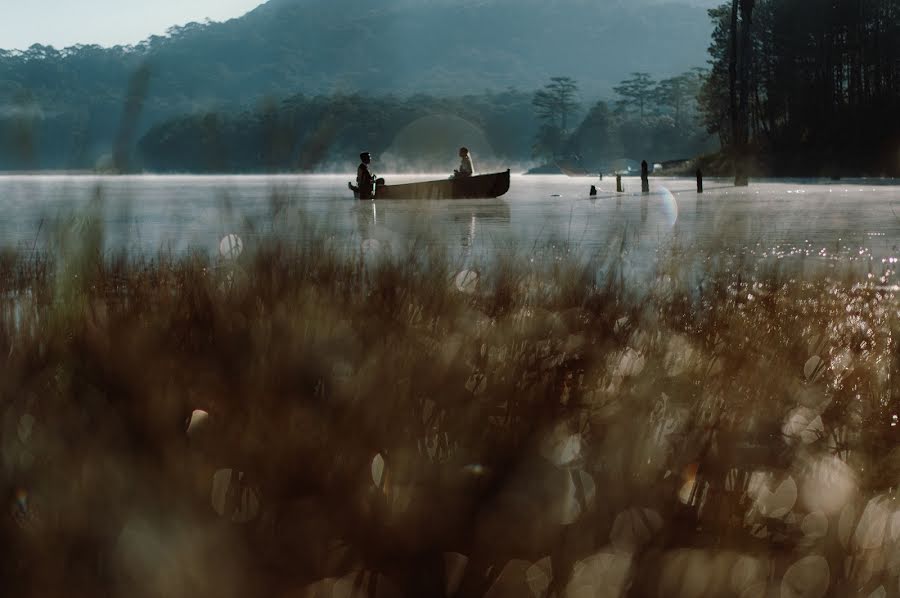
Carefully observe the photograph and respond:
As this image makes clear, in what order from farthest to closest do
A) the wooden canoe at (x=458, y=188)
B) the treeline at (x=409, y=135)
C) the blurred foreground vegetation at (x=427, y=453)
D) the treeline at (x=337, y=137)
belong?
the treeline at (x=337, y=137)
the treeline at (x=409, y=135)
the wooden canoe at (x=458, y=188)
the blurred foreground vegetation at (x=427, y=453)

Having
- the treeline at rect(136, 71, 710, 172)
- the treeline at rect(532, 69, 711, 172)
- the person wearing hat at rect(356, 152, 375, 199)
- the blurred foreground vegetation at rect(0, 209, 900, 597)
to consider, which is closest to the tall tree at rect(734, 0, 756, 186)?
the person wearing hat at rect(356, 152, 375, 199)

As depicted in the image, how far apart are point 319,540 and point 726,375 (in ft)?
9.65

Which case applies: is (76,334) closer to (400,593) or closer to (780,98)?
(400,593)

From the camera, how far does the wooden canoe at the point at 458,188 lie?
32.1 meters

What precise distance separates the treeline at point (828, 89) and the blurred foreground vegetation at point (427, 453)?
159 ft

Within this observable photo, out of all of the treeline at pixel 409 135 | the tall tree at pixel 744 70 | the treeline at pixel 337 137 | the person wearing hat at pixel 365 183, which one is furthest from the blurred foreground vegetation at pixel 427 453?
the treeline at pixel 337 137

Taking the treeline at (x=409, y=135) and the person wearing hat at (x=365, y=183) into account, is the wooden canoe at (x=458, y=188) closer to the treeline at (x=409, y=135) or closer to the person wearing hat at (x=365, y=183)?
the person wearing hat at (x=365, y=183)

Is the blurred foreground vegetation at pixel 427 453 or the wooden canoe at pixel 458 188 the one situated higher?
the wooden canoe at pixel 458 188

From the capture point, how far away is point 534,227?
19.8 meters

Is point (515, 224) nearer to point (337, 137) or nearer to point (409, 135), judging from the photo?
point (409, 135)

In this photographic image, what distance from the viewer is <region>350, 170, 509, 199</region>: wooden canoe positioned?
32.1m

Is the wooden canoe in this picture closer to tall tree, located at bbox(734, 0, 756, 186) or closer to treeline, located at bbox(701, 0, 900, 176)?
tall tree, located at bbox(734, 0, 756, 186)

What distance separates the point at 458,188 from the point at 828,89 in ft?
113

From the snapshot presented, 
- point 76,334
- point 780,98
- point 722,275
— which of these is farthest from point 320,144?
point 780,98
